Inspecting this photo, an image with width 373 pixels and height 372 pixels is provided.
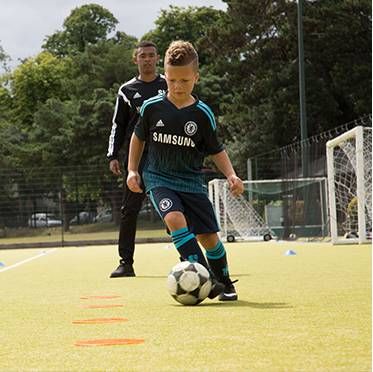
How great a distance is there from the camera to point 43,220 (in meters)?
33.2

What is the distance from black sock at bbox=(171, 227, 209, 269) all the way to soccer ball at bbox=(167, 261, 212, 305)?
14 centimetres

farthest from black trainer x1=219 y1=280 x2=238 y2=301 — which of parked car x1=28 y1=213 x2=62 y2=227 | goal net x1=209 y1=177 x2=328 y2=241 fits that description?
parked car x1=28 y1=213 x2=62 y2=227

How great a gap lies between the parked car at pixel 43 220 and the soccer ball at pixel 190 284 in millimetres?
26518

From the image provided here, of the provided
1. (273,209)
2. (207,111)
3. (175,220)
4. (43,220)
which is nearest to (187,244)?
(175,220)

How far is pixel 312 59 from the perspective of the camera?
4275 cm

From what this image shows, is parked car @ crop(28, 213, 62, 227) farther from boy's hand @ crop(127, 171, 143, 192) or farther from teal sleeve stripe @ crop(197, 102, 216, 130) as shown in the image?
teal sleeve stripe @ crop(197, 102, 216, 130)

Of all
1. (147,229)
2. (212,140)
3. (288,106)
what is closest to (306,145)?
(147,229)

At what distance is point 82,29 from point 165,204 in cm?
6814

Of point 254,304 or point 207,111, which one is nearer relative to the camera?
point 254,304

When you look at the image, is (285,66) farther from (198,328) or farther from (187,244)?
(198,328)

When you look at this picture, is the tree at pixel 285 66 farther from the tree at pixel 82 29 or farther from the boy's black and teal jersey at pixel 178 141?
the boy's black and teal jersey at pixel 178 141

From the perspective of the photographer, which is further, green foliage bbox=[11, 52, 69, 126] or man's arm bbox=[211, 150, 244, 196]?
green foliage bbox=[11, 52, 69, 126]

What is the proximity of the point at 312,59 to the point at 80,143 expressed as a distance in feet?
45.9

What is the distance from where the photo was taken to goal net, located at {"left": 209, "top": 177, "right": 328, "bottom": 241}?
22.6m
